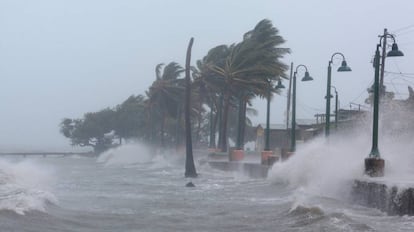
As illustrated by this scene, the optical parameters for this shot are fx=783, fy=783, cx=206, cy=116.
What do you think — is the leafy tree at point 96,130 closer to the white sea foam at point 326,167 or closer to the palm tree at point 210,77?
the palm tree at point 210,77

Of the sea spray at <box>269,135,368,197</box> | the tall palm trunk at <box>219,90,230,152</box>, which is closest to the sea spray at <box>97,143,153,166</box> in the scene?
the tall palm trunk at <box>219,90,230,152</box>

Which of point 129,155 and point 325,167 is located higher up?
point 325,167

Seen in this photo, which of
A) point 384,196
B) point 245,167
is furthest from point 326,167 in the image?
point 245,167

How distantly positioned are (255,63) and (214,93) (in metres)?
13.9

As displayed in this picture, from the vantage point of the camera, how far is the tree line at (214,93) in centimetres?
5084

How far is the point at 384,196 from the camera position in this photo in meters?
17.2

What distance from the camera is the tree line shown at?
2002 inches

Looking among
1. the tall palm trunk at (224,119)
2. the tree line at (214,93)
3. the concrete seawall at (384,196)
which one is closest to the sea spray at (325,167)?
the concrete seawall at (384,196)

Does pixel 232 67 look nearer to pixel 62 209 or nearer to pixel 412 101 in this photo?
pixel 412 101

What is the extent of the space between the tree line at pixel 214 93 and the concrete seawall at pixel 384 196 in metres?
24.3

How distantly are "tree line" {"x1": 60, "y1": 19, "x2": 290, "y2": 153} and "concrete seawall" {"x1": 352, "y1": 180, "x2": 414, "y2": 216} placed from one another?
79.6 ft

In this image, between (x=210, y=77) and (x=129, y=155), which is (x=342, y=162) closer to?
(x=210, y=77)

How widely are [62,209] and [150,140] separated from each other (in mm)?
74795

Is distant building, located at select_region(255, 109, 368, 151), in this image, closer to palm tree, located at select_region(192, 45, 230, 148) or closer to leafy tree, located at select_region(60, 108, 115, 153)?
palm tree, located at select_region(192, 45, 230, 148)
